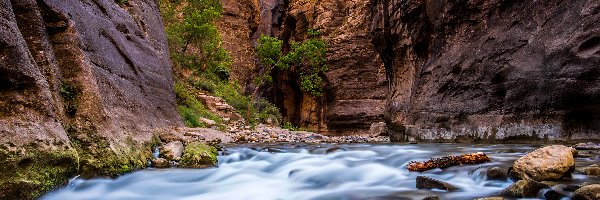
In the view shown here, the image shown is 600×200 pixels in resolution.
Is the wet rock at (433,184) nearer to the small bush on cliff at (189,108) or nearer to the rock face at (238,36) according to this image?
the small bush on cliff at (189,108)

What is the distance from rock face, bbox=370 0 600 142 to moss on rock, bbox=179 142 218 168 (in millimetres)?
5853

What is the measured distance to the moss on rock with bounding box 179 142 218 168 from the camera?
5.51m

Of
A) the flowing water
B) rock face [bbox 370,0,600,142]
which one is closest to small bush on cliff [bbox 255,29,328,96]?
rock face [bbox 370,0,600,142]

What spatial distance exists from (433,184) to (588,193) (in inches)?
50.4

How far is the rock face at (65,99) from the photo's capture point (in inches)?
136

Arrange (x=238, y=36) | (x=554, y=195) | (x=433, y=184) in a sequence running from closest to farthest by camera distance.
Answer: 1. (x=554, y=195)
2. (x=433, y=184)
3. (x=238, y=36)

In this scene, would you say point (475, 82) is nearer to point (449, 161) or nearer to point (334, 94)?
point (449, 161)

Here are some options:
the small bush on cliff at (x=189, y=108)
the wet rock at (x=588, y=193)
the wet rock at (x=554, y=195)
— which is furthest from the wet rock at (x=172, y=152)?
the small bush on cliff at (x=189, y=108)

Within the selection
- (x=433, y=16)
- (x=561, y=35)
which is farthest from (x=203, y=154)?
(x=433, y=16)

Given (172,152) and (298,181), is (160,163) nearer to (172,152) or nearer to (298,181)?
(172,152)

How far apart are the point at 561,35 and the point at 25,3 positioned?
27.2 feet

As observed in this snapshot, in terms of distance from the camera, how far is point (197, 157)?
18.5ft

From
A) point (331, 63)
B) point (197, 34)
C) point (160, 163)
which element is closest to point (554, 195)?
point (160, 163)

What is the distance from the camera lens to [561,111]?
7.19m
